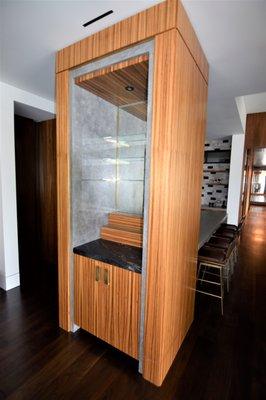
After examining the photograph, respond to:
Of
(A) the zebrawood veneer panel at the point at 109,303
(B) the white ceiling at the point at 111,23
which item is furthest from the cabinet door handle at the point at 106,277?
(B) the white ceiling at the point at 111,23

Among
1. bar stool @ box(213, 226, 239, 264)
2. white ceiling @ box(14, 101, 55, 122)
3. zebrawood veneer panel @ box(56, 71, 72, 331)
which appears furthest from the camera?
bar stool @ box(213, 226, 239, 264)

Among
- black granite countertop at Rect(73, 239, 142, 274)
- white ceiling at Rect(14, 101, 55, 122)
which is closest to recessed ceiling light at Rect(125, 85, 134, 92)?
black granite countertop at Rect(73, 239, 142, 274)

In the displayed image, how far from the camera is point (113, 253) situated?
179 cm

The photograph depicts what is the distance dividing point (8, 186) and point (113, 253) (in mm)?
1740

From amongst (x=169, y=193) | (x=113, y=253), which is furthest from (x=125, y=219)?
(x=169, y=193)

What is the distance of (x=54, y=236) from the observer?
10.5 ft

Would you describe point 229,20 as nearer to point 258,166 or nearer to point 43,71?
point 43,71

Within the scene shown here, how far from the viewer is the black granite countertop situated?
62.4 inches

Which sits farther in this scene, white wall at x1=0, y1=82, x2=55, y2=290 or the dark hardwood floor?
white wall at x1=0, y1=82, x2=55, y2=290

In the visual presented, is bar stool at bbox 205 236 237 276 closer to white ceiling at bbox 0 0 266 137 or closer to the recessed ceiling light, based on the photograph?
white ceiling at bbox 0 0 266 137

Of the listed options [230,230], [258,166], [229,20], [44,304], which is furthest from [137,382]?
[258,166]

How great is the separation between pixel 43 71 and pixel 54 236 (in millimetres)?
2163

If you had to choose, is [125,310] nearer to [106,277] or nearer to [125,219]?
[106,277]

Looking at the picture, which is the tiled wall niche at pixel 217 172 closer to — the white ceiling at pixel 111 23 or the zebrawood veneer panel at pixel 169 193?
the white ceiling at pixel 111 23
